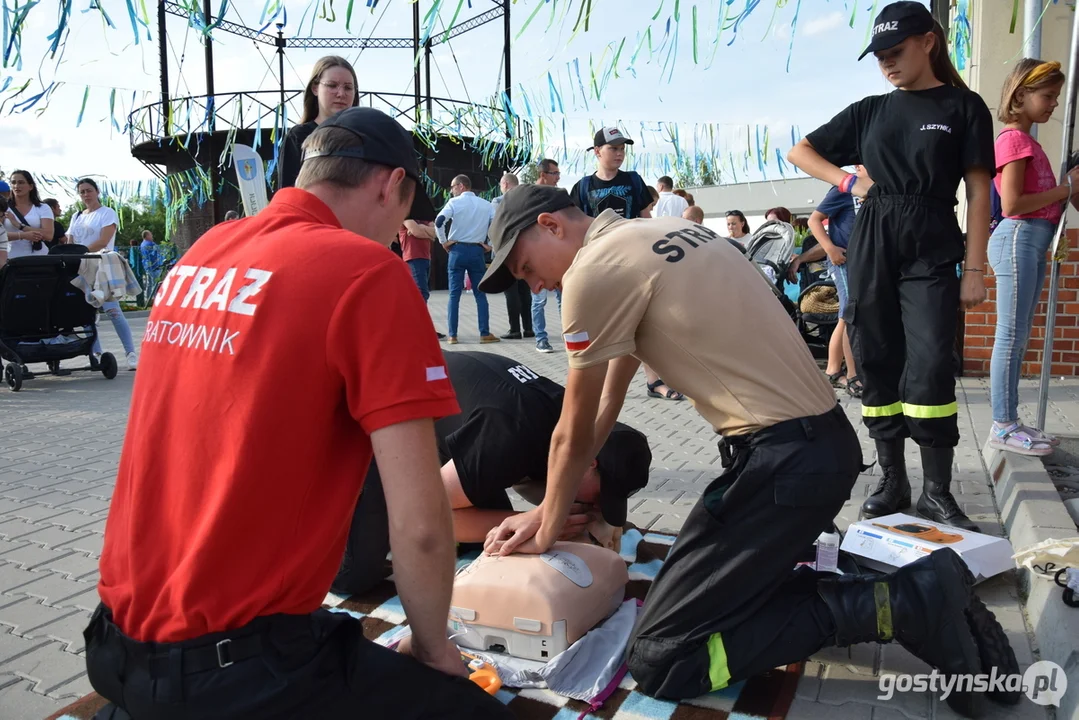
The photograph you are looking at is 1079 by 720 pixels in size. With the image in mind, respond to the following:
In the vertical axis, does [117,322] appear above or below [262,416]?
below

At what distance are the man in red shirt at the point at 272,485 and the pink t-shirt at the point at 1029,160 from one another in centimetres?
352

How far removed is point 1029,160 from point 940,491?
69.6 inches

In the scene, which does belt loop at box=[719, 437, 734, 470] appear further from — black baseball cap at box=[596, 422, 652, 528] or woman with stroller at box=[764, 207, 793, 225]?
woman with stroller at box=[764, 207, 793, 225]

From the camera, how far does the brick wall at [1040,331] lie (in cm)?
579

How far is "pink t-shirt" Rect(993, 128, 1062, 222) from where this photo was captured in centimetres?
381

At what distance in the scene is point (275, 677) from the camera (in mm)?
1372

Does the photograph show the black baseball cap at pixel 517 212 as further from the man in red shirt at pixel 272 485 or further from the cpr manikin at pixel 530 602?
the man in red shirt at pixel 272 485

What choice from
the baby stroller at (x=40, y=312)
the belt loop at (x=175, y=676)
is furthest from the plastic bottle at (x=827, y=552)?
the baby stroller at (x=40, y=312)

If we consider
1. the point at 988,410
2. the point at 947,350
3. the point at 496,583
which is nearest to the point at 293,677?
the point at 496,583

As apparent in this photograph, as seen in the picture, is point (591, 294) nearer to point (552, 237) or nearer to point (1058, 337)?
point (552, 237)

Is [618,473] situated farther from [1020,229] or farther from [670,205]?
[670,205]

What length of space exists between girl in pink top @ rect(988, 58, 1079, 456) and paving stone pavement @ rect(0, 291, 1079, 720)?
0.34m

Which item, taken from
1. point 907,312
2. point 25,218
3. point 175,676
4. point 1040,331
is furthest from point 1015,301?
point 25,218

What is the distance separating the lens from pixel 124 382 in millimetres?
7840
